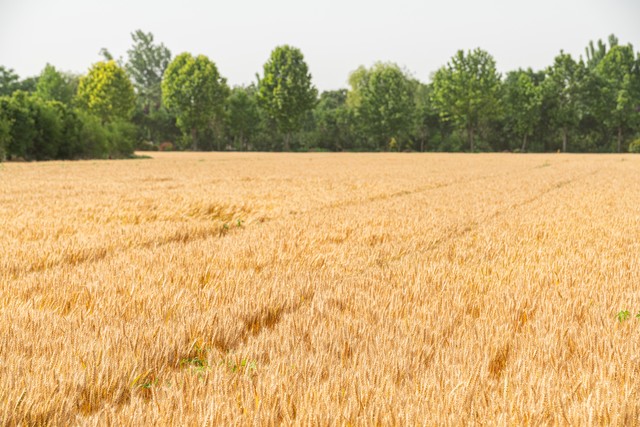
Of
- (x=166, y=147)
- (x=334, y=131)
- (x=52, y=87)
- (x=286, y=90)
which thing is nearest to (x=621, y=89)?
(x=334, y=131)

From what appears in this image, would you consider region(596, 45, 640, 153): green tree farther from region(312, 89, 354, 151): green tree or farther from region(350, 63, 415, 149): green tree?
region(312, 89, 354, 151): green tree

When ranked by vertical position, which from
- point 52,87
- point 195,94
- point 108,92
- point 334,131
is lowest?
point 334,131

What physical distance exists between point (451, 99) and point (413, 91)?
1760cm

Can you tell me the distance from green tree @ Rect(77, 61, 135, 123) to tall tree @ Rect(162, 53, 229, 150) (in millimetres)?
8501

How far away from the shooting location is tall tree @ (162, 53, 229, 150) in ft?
220

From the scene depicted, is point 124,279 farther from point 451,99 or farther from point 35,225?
point 451,99

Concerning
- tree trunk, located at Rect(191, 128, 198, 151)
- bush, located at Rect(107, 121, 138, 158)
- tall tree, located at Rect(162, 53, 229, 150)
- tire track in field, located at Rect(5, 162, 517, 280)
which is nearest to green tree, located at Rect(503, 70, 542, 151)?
tall tree, located at Rect(162, 53, 229, 150)

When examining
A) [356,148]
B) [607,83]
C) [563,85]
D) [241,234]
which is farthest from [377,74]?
[241,234]

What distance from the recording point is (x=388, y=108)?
6950 centimetres

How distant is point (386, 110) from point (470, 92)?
11788 millimetres

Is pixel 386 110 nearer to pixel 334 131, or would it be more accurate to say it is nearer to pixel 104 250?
pixel 334 131

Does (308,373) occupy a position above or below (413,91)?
below

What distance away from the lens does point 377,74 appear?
240 feet

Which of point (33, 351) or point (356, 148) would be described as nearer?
point (33, 351)
